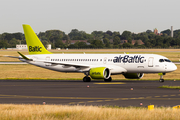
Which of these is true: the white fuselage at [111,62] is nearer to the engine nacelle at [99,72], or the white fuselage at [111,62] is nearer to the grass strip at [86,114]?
the engine nacelle at [99,72]

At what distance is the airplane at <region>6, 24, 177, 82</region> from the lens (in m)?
46.2

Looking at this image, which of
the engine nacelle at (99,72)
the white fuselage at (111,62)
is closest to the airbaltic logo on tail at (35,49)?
the white fuselage at (111,62)

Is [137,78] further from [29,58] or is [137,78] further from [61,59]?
[29,58]

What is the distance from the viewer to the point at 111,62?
4872 cm

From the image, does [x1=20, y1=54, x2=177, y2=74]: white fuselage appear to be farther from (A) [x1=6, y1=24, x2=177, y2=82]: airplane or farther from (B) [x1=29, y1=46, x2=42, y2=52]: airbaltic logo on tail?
(B) [x1=29, y1=46, x2=42, y2=52]: airbaltic logo on tail

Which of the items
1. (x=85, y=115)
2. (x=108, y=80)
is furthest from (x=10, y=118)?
(x=108, y=80)

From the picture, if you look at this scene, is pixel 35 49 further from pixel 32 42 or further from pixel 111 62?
pixel 111 62

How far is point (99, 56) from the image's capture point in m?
50.2

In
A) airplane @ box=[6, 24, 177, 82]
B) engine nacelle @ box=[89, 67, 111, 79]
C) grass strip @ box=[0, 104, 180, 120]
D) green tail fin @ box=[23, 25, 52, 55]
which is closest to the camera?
grass strip @ box=[0, 104, 180, 120]

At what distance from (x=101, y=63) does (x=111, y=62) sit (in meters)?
1.65

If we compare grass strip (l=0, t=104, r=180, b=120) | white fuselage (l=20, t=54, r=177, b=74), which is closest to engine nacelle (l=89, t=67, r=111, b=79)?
white fuselage (l=20, t=54, r=177, b=74)

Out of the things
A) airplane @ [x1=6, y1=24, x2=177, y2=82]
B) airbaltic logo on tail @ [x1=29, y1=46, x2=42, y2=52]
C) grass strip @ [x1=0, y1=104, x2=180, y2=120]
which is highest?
airbaltic logo on tail @ [x1=29, y1=46, x2=42, y2=52]

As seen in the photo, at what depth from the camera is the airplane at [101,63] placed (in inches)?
1820

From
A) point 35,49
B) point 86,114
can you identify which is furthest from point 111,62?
point 86,114
